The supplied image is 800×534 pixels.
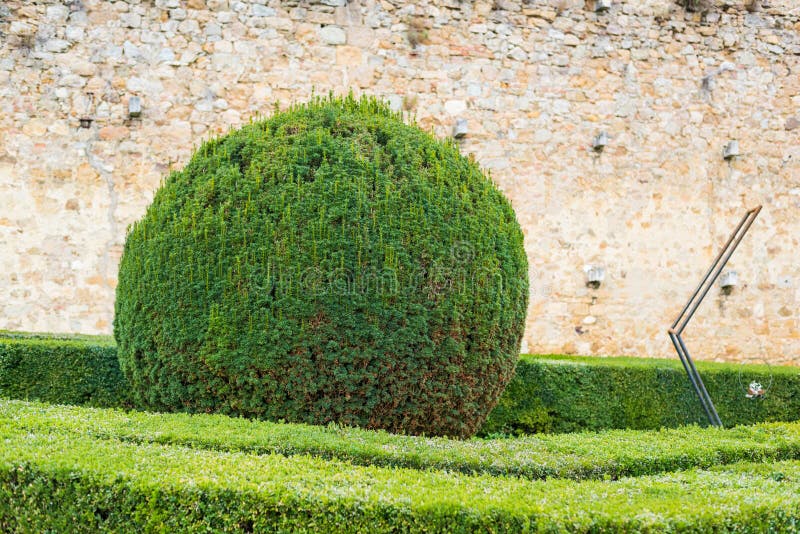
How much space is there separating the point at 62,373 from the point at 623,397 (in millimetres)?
4283

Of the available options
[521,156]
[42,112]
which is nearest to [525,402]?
[521,156]

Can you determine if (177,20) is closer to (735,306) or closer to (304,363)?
(304,363)

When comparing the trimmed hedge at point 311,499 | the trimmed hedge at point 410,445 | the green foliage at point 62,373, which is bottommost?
the green foliage at point 62,373

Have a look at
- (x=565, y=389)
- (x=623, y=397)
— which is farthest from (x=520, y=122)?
(x=565, y=389)

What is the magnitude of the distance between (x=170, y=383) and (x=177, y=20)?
243 inches

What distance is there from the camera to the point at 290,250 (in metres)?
3.89

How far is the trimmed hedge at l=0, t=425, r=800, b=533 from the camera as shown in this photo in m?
2.38

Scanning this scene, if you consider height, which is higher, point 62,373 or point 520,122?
point 520,122

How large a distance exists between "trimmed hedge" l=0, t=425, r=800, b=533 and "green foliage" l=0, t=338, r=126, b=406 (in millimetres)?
2076

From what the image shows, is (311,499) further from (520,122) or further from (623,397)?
(520,122)

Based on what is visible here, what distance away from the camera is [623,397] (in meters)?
6.25

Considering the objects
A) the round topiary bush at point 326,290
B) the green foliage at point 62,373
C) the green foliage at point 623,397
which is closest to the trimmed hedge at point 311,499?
the round topiary bush at point 326,290

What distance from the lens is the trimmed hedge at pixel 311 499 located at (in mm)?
2377

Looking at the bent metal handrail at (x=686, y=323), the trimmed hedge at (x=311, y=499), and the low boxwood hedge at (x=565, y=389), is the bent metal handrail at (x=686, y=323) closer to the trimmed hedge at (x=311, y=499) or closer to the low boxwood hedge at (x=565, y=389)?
the low boxwood hedge at (x=565, y=389)
